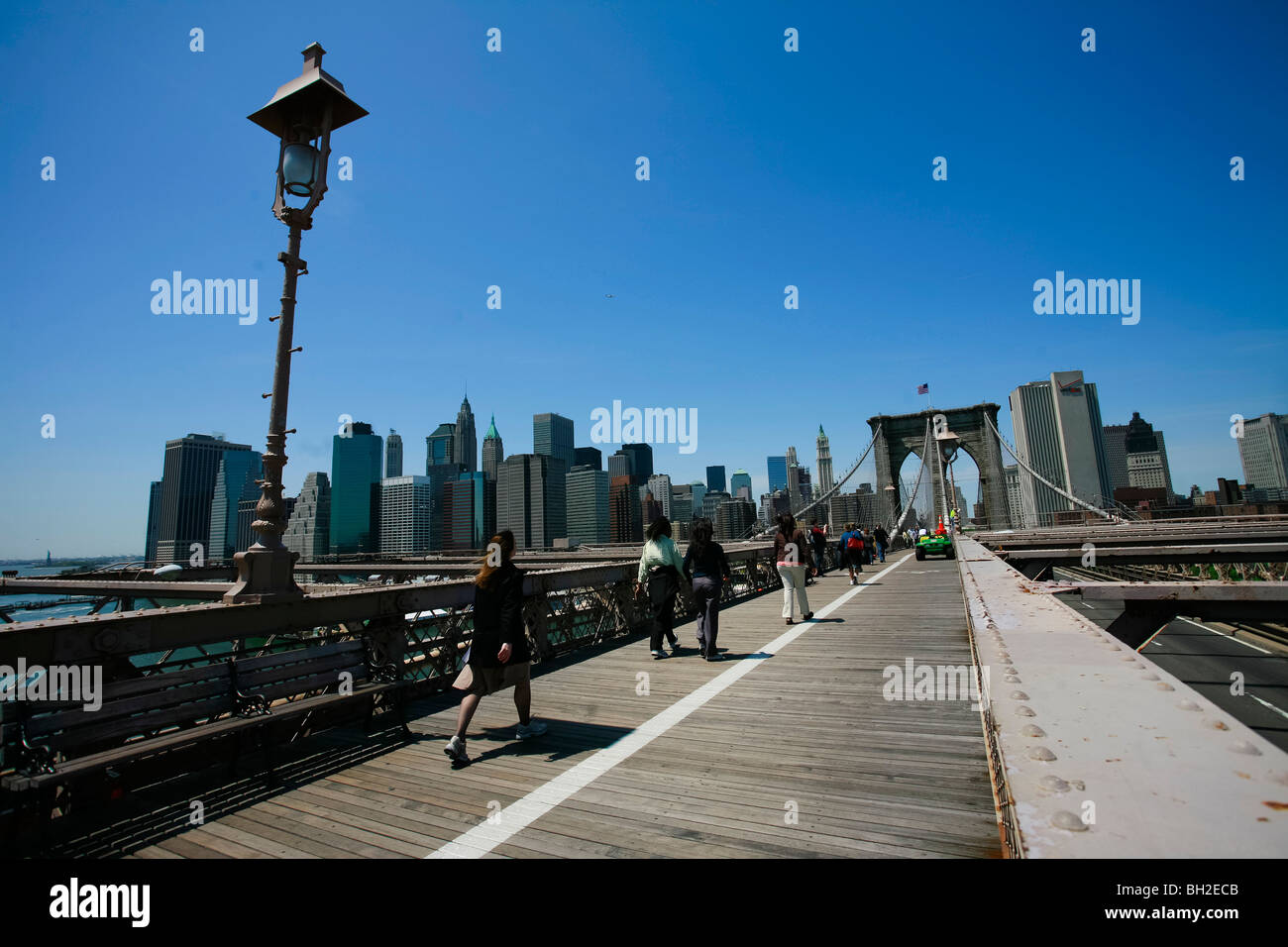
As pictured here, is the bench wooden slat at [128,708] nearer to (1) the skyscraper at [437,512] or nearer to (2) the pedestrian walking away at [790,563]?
(2) the pedestrian walking away at [790,563]

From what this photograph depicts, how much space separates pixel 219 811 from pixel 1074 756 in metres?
4.66

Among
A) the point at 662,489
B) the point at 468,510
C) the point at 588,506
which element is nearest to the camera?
the point at 468,510

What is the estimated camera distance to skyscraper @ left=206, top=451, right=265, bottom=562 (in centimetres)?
6881

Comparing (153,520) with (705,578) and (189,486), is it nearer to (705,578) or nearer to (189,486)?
(189,486)

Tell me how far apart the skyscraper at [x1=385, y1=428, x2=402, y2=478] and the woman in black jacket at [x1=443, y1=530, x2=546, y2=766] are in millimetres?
171164

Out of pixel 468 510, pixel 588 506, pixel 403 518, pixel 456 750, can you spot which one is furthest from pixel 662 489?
pixel 456 750

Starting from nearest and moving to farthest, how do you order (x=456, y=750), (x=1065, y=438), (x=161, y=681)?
(x=161, y=681) → (x=456, y=750) → (x=1065, y=438)

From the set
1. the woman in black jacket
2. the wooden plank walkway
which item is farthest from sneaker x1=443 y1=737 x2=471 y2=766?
the woman in black jacket

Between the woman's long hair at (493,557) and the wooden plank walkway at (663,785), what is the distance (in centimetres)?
134

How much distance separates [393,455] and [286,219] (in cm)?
17321

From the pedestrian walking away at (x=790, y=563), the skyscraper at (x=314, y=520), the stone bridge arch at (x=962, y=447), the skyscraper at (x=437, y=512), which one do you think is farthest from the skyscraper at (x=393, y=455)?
the pedestrian walking away at (x=790, y=563)

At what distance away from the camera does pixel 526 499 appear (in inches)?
5246
